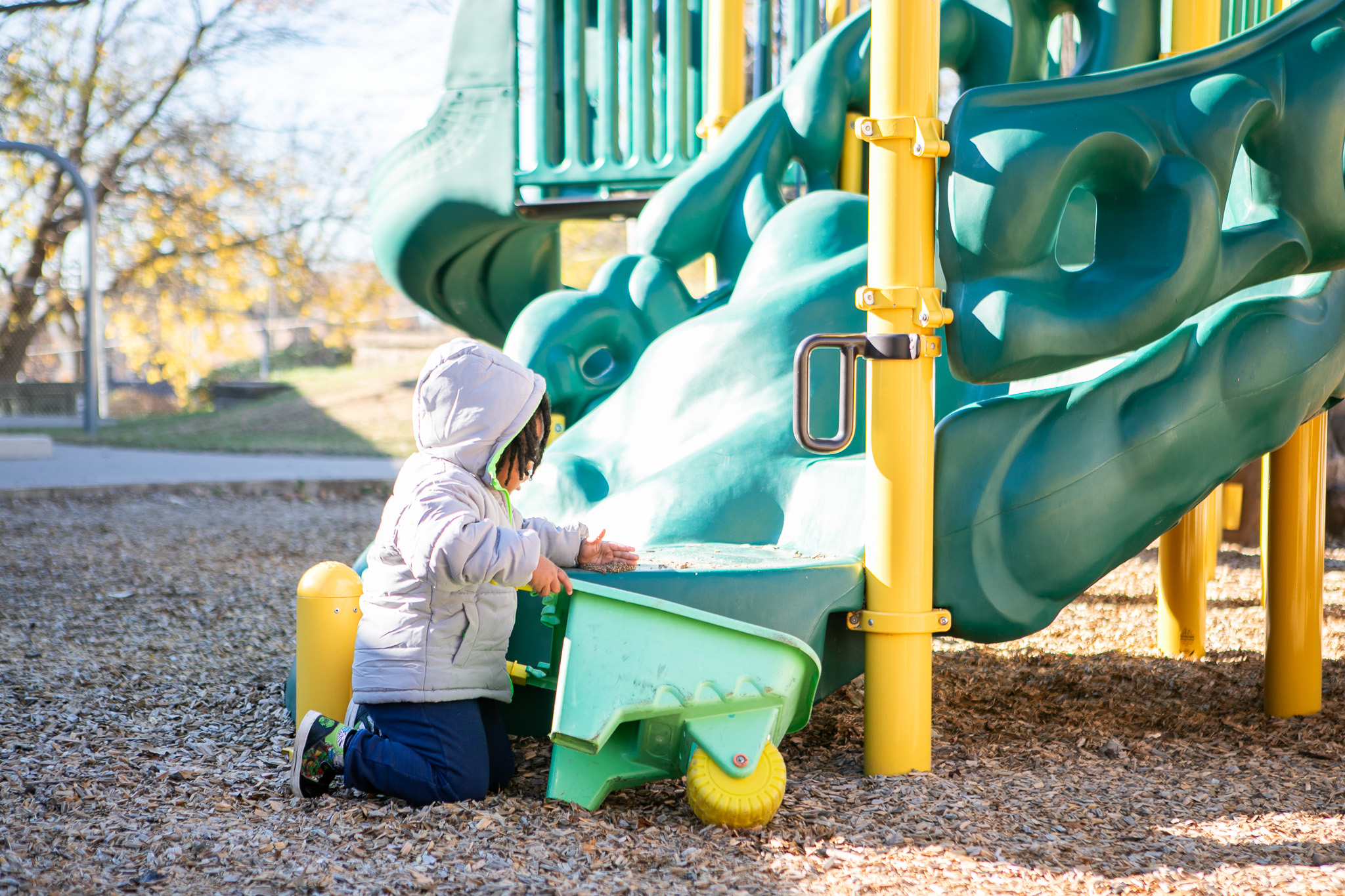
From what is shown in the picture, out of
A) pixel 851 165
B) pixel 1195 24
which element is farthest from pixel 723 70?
pixel 1195 24

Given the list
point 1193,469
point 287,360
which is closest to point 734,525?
point 1193,469

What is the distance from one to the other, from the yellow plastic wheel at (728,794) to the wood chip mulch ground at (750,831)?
1.3 inches

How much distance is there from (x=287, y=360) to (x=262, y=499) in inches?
637

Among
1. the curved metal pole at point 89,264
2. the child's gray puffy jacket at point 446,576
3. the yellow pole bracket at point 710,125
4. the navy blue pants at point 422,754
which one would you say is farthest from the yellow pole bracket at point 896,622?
the curved metal pole at point 89,264

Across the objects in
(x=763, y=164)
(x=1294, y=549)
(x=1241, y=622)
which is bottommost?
(x=1241, y=622)

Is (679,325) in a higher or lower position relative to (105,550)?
higher

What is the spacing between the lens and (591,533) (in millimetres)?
3490

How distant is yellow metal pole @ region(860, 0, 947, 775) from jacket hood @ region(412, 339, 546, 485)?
82 cm

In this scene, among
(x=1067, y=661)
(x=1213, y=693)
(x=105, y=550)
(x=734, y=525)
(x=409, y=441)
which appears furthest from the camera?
(x=409, y=441)

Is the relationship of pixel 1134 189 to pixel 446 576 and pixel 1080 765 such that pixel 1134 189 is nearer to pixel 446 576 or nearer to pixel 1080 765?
pixel 1080 765

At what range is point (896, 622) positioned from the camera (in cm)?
272

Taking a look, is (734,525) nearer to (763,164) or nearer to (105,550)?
(763,164)

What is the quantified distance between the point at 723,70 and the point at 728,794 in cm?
369

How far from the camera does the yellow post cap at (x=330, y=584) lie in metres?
2.79
